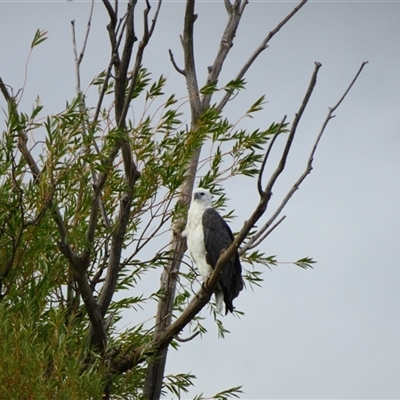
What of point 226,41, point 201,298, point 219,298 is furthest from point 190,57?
point 201,298

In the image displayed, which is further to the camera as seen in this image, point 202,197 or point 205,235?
point 202,197

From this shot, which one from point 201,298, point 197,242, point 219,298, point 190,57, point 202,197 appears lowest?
point 201,298

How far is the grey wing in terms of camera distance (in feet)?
21.2

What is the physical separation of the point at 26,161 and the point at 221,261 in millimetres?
1549

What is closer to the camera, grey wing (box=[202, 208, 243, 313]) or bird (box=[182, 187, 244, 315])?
grey wing (box=[202, 208, 243, 313])

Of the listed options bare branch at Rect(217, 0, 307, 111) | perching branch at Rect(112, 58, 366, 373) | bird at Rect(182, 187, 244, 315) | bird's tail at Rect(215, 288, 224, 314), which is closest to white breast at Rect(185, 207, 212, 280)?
bird at Rect(182, 187, 244, 315)

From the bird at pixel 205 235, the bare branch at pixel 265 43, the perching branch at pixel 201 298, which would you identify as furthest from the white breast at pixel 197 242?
the bare branch at pixel 265 43

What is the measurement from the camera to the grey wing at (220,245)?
6.46 m

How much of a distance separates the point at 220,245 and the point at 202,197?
1.29 feet

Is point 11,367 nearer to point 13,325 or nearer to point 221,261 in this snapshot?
point 13,325

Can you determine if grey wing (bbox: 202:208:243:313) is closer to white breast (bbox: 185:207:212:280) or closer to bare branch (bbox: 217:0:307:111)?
white breast (bbox: 185:207:212:280)

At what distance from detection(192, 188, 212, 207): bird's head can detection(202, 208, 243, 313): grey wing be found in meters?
0.07

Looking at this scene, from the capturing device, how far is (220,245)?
6.91 metres

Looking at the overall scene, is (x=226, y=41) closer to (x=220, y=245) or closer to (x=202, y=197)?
(x=202, y=197)
